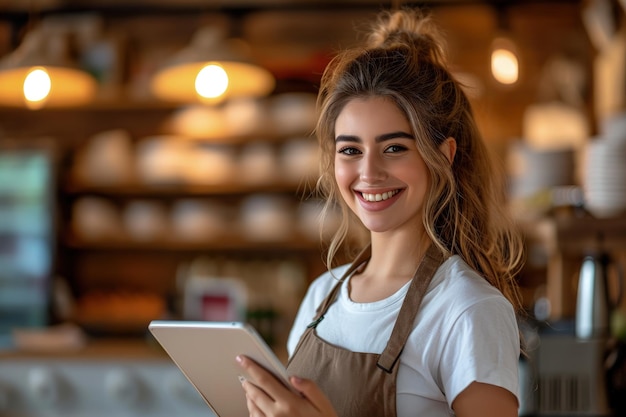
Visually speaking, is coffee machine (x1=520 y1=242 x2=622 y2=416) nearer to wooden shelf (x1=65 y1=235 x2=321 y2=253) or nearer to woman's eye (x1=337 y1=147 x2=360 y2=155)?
woman's eye (x1=337 y1=147 x2=360 y2=155)

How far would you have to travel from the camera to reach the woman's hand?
1260 mm

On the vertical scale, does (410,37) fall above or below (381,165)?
above

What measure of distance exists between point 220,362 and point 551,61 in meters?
3.85

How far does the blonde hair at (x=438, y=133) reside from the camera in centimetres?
147

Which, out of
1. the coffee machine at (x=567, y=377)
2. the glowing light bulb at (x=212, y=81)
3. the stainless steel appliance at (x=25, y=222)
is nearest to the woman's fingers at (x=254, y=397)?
the coffee machine at (x=567, y=377)

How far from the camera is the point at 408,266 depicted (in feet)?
4.98

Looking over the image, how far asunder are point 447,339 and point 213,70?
7.26ft

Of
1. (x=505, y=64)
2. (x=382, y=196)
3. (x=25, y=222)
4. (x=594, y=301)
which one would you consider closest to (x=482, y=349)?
(x=382, y=196)

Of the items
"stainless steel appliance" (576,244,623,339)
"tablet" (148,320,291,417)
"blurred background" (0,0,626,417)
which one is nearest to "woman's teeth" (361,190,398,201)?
"tablet" (148,320,291,417)

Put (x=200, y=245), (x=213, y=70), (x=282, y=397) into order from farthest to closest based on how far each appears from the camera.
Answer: (x=200, y=245)
(x=213, y=70)
(x=282, y=397)

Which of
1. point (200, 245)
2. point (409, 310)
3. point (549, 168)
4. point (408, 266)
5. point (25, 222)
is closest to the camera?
point (409, 310)

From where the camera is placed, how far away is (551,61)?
475cm

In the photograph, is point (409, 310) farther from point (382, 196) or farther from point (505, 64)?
point (505, 64)

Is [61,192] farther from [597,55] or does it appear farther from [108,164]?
[597,55]
